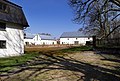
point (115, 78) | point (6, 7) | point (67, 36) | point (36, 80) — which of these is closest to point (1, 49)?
point (6, 7)

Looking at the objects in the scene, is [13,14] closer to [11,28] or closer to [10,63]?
[11,28]

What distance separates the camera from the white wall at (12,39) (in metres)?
23.5

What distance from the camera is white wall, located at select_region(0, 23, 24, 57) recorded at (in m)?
23.5

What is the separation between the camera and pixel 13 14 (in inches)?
1040

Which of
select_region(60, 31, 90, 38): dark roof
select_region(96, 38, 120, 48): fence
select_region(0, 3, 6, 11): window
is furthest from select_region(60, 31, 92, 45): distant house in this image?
select_region(0, 3, 6, 11): window

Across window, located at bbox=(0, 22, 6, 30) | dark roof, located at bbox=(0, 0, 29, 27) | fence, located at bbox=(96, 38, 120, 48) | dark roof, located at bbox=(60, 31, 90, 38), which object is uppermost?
dark roof, located at bbox=(60, 31, 90, 38)

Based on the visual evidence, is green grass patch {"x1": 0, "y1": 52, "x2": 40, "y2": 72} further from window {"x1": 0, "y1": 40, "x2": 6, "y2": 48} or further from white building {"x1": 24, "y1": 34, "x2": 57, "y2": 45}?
white building {"x1": 24, "y1": 34, "x2": 57, "y2": 45}

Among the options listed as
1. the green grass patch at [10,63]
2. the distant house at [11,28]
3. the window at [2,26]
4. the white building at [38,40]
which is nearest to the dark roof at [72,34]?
the white building at [38,40]

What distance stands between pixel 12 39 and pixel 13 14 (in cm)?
390

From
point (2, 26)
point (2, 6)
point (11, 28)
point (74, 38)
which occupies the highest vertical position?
point (2, 6)

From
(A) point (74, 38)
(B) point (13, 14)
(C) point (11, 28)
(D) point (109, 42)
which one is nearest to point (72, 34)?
(A) point (74, 38)

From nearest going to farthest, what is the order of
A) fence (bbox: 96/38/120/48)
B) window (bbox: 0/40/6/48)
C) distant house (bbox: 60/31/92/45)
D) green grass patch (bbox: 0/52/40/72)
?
green grass patch (bbox: 0/52/40/72), fence (bbox: 96/38/120/48), window (bbox: 0/40/6/48), distant house (bbox: 60/31/92/45)

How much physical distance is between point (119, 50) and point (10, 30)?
14.5 m

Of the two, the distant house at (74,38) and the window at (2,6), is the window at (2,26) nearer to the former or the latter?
the window at (2,6)
